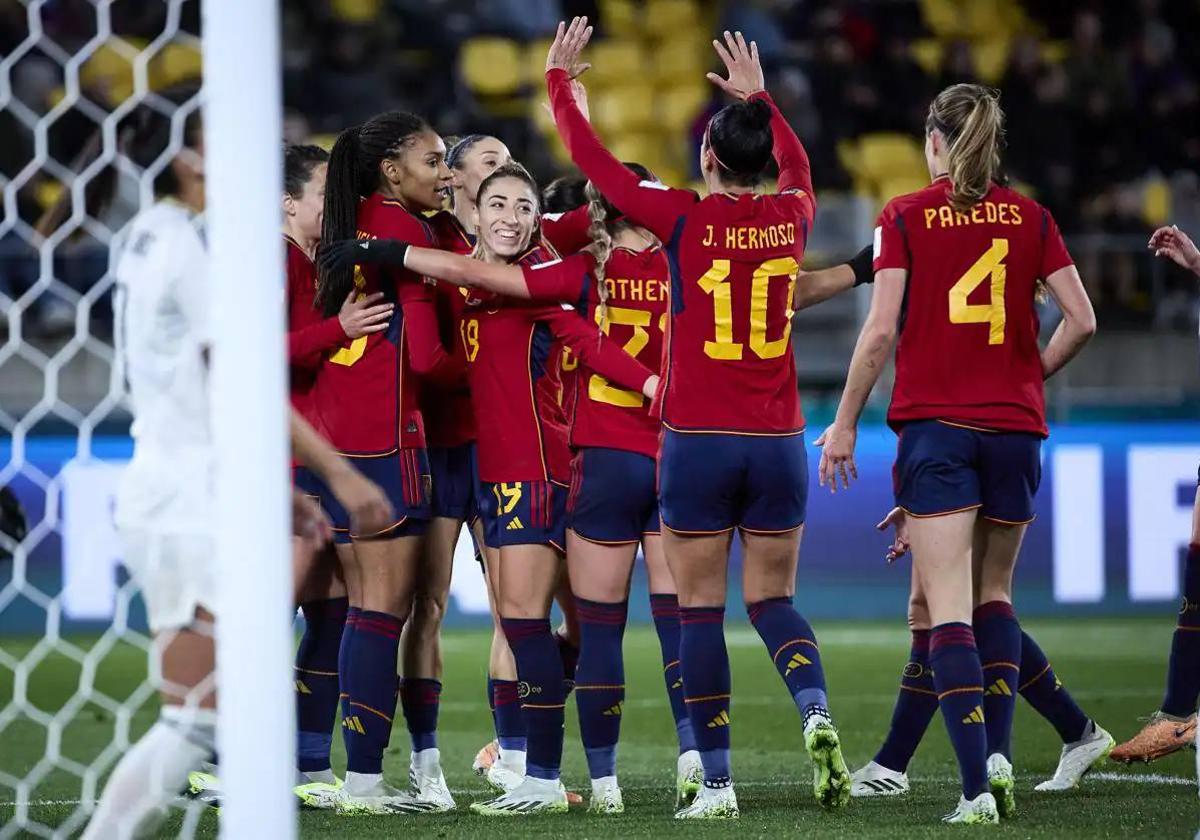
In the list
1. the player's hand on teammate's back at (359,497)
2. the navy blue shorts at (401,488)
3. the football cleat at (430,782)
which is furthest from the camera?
the football cleat at (430,782)

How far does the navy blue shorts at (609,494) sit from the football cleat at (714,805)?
784 millimetres

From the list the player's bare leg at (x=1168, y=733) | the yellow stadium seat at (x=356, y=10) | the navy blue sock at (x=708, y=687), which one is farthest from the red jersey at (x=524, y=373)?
the yellow stadium seat at (x=356, y=10)

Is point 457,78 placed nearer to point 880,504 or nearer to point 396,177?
point 880,504

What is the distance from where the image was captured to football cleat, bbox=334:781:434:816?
483 centimetres

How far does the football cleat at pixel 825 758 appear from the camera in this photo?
4.33 m

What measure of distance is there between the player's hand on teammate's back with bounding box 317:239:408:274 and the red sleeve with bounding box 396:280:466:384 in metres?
0.12

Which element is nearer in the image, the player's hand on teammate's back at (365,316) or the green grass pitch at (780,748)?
the green grass pitch at (780,748)

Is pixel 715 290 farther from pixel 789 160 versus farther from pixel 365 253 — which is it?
pixel 365 253

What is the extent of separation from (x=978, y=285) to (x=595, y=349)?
111 cm

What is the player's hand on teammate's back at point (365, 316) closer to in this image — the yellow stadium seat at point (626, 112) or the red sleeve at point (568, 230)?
the red sleeve at point (568, 230)

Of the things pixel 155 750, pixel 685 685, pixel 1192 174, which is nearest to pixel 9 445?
pixel 685 685

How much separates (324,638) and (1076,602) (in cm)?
587

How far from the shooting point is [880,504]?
33.3 feet

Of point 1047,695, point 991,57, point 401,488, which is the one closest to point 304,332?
point 401,488
